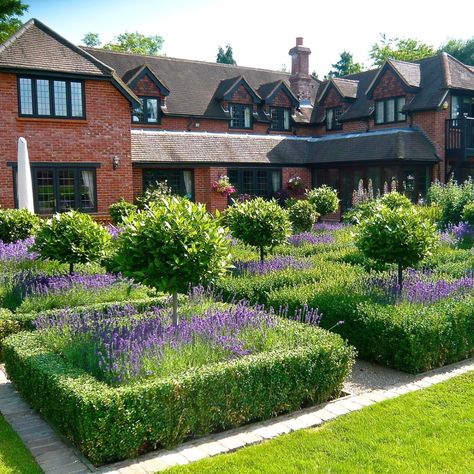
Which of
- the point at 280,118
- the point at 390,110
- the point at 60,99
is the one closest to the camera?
the point at 60,99

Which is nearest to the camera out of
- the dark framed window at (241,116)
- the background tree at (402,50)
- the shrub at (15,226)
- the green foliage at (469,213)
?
the shrub at (15,226)

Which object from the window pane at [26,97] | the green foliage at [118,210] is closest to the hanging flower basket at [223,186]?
the green foliage at [118,210]

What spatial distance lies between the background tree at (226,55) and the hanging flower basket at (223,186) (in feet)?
126

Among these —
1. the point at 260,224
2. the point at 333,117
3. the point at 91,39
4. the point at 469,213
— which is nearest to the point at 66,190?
the point at 260,224

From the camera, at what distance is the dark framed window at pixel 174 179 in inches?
916

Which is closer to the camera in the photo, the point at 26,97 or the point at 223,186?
the point at 26,97

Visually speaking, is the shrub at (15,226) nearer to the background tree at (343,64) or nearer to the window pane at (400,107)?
the window pane at (400,107)

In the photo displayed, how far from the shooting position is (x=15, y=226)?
564 inches

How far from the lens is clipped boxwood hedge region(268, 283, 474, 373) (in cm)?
714

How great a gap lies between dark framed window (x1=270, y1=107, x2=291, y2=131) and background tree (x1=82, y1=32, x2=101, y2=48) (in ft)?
133

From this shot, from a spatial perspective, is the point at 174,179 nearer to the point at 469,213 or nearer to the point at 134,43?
the point at 469,213

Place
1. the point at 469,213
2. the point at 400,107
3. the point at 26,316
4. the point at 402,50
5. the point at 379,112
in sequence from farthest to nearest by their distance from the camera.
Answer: the point at 402,50
the point at 379,112
the point at 400,107
the point at 469,213
the point at 26,316

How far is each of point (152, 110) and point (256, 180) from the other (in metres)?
5.72

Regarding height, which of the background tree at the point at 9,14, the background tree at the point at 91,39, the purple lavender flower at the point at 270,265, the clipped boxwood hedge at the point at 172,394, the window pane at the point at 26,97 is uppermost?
the background tree at the point at 91,39
